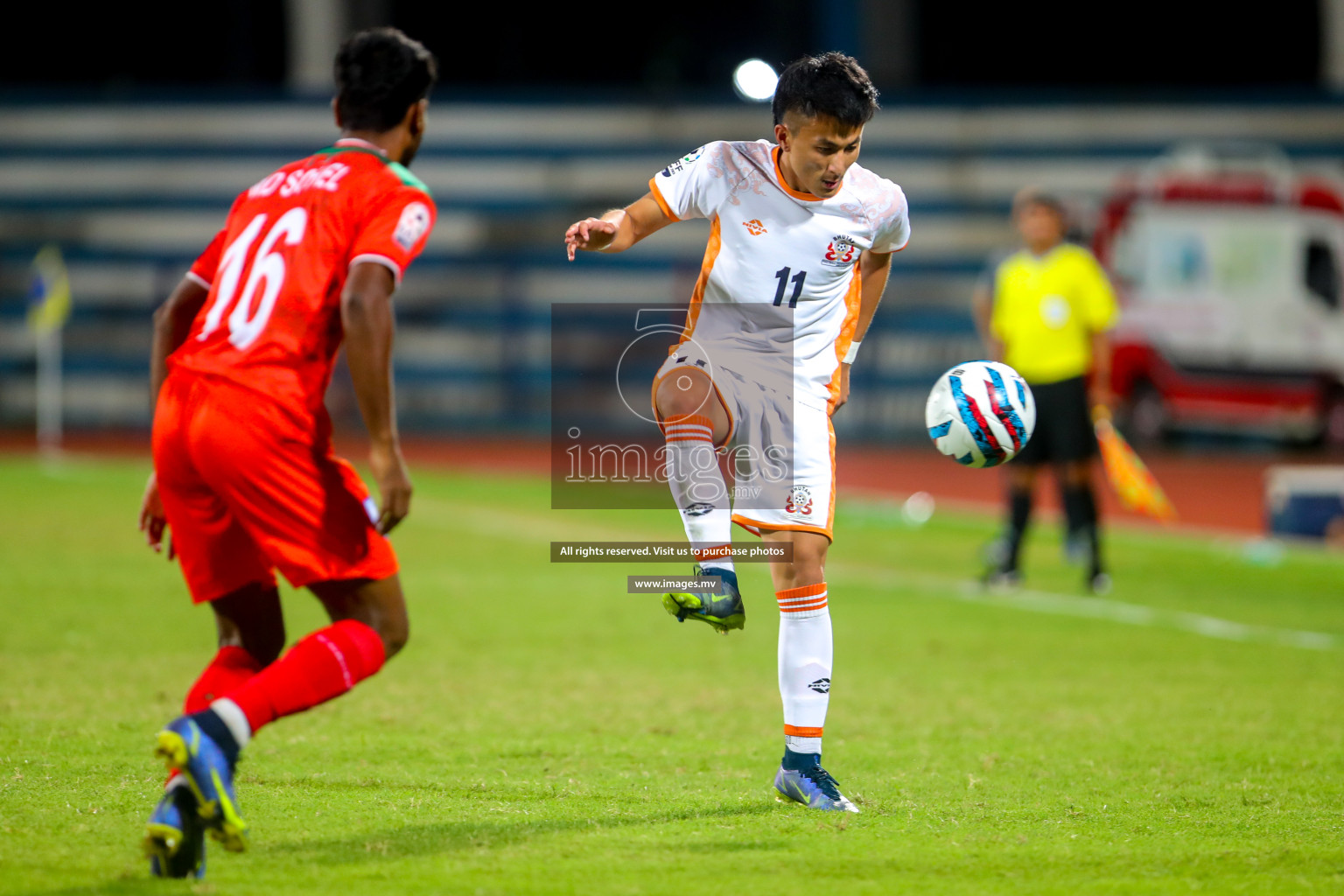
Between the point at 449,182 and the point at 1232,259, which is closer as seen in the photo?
the point at 1232,259

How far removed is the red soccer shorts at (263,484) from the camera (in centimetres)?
387

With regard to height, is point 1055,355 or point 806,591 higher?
point 1055,355

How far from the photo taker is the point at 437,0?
28828 mm

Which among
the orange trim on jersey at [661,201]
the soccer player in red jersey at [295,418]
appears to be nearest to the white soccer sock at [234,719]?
the soccer player in red jersey at [295,418]

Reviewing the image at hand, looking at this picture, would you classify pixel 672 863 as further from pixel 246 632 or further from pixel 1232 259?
pixel 1232 259

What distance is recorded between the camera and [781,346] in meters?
4.89

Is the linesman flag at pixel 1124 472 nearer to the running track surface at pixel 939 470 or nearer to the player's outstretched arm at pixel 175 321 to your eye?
the running track surface at pixel 939 470

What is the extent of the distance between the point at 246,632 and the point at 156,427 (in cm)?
67

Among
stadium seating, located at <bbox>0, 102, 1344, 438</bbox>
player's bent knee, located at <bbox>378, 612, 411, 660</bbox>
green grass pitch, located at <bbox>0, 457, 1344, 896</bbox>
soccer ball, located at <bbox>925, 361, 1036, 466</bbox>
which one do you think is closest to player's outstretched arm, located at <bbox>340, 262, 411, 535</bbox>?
player's bent knee, located at <bbox>378, 612, 411, 660</bbox>

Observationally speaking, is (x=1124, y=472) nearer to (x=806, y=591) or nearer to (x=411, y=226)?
(x=806, y=591)

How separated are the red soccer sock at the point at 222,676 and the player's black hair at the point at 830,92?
2.27m

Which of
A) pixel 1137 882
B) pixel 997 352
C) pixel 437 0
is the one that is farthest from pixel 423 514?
pixel 437 0

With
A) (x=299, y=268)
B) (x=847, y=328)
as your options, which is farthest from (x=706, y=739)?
(x=299, y=268)

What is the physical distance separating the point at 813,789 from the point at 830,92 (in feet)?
7.00
